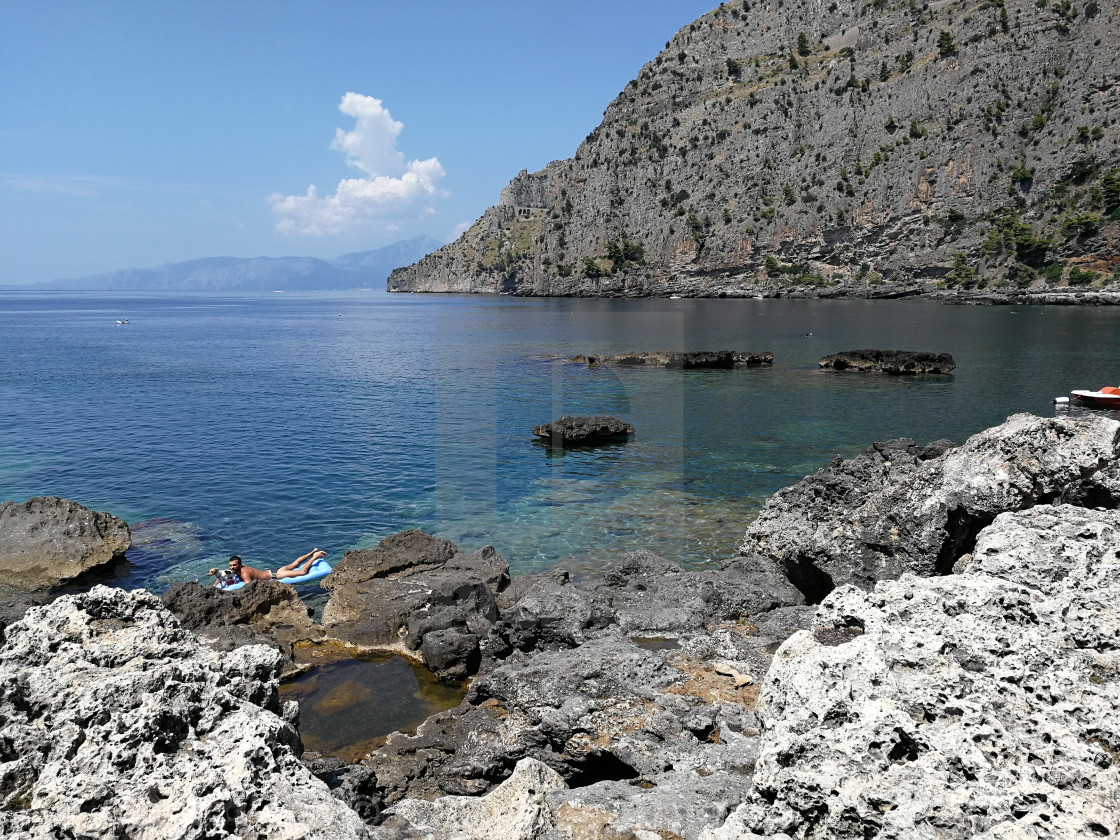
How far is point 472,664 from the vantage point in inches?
423

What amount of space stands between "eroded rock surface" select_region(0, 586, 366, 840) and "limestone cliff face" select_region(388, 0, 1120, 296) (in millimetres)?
128129

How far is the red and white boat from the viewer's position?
1384 inches

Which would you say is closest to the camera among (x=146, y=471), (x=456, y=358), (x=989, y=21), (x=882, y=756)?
(x=882, y=756)

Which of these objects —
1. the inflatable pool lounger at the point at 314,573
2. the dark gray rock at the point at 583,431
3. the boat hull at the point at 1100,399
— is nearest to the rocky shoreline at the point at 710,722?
the inflatable pool lounger at the point at 314,573

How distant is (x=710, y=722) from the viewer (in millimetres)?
6863

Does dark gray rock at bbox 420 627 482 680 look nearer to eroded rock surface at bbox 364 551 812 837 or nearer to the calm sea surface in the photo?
eroded rock surface at bbox 364 551 812 837

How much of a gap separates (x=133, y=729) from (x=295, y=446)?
26.6 metres

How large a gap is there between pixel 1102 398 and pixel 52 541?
144ft

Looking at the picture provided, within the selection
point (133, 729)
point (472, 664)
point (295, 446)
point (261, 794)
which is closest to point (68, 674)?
point (133, 729)

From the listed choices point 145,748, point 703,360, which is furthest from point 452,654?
point 703,360

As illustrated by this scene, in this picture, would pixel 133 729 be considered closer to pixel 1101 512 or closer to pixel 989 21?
pixel 1101 512

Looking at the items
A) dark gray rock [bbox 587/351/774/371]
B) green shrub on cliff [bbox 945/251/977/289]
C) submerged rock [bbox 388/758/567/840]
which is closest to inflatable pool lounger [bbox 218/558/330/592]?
submerged rock [bbox 388/758/567/840]

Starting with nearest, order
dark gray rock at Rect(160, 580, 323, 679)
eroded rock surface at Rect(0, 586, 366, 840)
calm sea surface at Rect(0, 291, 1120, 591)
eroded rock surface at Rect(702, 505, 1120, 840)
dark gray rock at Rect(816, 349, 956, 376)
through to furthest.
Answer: eroded rock surface at Rect(702, 505, 1120, 840)
eroded rock surface at Rect(0, 586, 366, 840)
dark gray rock at Rect(160, 580, 323, 679)
calm sea surface at Rect(0, 291, 1120, 591)
dark gray rock at Rect(816, 349, 956, 376)

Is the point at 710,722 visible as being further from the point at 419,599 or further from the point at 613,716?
the point at 419,599
